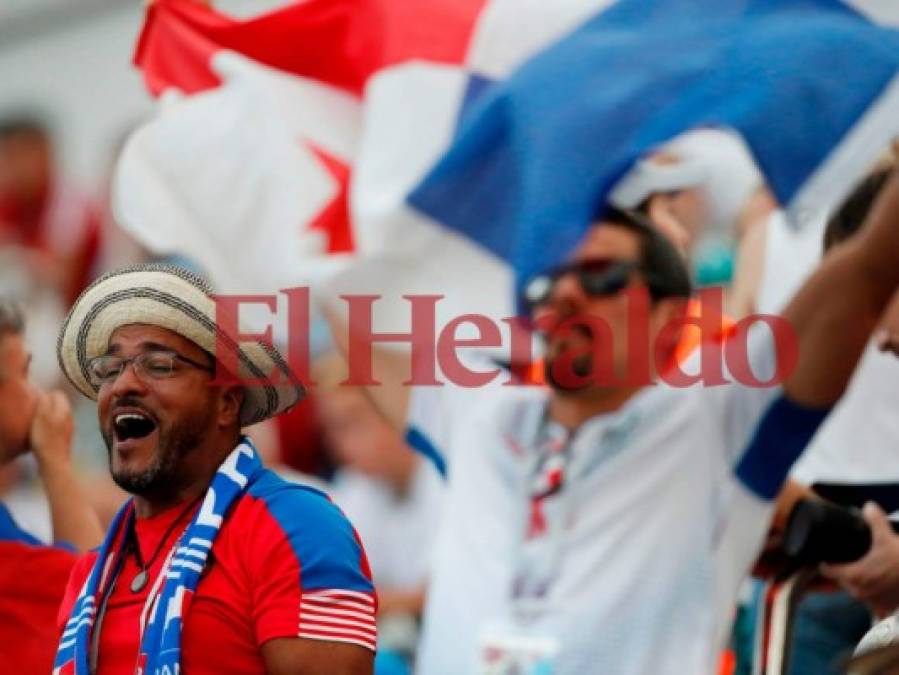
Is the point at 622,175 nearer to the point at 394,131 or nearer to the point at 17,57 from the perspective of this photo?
the point at 394,131

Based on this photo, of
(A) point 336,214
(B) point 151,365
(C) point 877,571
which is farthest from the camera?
(A) point 336,214

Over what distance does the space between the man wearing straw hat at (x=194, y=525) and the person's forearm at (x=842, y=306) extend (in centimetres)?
95

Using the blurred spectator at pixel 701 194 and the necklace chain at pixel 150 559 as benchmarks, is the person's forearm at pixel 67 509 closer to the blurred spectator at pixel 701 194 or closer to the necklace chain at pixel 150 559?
the necklace chain at pixel 150 559

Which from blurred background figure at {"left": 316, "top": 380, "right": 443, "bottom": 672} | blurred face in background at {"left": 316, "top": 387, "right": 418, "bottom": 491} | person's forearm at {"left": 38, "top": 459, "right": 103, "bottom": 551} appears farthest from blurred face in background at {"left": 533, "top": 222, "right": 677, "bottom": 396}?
blurred face in background at {"left": 316, "top": 387, "right": 418, "bottom": 491}

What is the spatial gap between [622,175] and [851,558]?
0.85 metres

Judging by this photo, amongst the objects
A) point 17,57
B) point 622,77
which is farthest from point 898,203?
point 17,57

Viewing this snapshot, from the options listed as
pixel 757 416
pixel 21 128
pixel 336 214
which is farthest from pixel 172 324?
pixel 21 128

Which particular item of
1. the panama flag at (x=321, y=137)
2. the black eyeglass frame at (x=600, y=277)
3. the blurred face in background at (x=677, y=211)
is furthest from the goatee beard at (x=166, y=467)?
the blurred face in background at (x=677, y=211)

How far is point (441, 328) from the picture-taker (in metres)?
5.37

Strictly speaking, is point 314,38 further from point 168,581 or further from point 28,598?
point 168,581

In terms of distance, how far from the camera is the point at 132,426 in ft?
13.7

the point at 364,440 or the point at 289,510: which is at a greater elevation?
the point at 289,510

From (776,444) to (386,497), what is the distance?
2.62 metres

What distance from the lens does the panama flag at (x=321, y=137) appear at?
5379 millimetres
